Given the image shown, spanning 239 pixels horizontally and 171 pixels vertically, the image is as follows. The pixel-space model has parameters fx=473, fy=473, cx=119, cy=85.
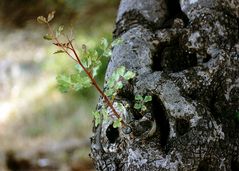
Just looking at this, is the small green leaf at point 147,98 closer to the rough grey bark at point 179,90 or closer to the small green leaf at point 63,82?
the rough grey bark at point 179,90

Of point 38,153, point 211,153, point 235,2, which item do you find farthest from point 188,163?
point 38,153

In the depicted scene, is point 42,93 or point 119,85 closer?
point 119,85

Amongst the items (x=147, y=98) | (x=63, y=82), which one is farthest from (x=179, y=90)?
(x=63, y=82)

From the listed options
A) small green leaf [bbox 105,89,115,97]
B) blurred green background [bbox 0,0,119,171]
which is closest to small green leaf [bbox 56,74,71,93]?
small green leaf [bbox 105,89,115,97]

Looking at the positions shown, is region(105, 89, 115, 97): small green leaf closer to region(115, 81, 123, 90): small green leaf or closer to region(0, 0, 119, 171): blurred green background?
region(115, 81, 123, 90): small green leaf

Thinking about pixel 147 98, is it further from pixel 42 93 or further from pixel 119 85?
pixel 42 93

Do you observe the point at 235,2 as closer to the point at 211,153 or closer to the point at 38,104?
the point at 211,153
